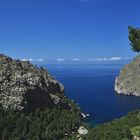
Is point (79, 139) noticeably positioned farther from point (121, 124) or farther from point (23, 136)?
point (23, 136)

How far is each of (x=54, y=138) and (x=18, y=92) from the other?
3816cm

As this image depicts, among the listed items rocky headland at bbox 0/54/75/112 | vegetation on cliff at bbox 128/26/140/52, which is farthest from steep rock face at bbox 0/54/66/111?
vegetation on cliff at bbox 128/26/140/52

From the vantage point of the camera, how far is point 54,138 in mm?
144250

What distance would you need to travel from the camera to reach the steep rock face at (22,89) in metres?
170

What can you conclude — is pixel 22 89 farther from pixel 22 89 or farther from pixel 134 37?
pixel 134 37

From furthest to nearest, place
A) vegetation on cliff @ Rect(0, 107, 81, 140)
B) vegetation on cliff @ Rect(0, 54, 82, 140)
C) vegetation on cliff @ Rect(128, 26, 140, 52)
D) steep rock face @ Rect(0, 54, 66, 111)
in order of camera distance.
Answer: steep rock face @ Rect(0, 54, 66, 111), vegetation on cliff @ Rect(0, 54, 82, 140), vegetation on cliff @ Rect(0, 107, 81, 140), vegetation on cliff @ Rect(128, 26, 140, 52)

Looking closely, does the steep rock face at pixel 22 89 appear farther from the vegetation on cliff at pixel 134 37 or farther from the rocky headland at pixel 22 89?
the vegetation on cliff at pixel 134 37

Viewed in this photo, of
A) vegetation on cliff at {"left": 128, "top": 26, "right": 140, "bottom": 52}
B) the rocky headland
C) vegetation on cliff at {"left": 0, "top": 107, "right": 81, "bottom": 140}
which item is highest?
vegetation on cliff at {"left": 128, "top": 26, "right": 140, "bottom": 52}

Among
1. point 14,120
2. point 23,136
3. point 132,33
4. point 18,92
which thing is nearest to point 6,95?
point 18,92

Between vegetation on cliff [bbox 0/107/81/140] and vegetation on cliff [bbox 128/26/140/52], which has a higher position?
vegetation on cliff [bbox 128/26/140/52]

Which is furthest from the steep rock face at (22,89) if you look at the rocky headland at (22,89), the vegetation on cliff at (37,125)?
the vegetation on cliff at (37,125)

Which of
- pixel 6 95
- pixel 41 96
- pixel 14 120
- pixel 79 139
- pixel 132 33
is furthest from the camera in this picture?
pixel 41 96

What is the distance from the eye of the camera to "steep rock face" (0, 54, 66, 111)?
170238 millimetres

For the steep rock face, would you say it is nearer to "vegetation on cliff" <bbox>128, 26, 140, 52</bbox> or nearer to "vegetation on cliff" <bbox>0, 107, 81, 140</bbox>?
"vegetation on cliff" <bbox>0, 107, 81, 140</bbox>
